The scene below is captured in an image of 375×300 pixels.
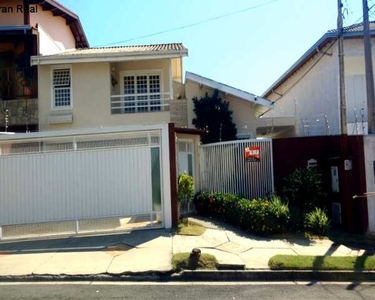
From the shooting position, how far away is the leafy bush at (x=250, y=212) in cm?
986

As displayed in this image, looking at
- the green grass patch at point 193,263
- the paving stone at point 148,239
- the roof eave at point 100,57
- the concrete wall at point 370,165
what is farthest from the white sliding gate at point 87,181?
the roof eave at point 100,57

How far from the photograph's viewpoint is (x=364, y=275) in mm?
7117

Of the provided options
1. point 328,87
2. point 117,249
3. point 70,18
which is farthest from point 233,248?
point 70,18

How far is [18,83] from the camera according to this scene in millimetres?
16719

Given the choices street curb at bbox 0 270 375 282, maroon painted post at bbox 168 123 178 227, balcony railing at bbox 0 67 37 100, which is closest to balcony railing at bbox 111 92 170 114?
balcony railing at bbox 0 67 37 100

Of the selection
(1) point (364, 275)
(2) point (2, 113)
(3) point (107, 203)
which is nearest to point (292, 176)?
(1) point (364, 275)

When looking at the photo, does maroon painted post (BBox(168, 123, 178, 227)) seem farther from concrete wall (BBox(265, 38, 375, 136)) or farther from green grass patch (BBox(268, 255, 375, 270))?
concrete wall (BBox(265, 38, 375, 136))

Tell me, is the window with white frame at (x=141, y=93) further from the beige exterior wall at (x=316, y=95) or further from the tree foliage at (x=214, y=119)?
the beige exterior wall at (x=316, y=95)

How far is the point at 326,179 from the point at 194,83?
24.9 feet

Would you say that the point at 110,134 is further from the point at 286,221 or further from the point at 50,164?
the point at 286,221

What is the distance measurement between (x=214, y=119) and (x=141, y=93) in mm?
3838

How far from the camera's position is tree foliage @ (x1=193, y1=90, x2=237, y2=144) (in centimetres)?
1579

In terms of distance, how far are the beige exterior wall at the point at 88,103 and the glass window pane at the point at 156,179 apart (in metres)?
5.54

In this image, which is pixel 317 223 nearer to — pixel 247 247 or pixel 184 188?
pixel 247 247
